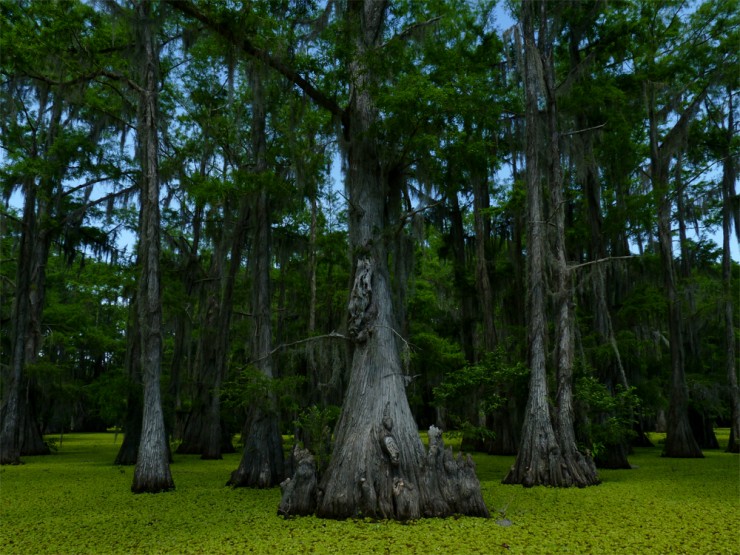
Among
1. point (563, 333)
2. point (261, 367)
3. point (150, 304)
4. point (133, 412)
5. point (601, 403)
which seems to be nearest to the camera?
point (150, 304)

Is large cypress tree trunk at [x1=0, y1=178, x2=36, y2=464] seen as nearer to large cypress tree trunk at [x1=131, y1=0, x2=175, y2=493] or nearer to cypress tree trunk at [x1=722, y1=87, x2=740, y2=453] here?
large cypress tree trunk at [x1=131, y1=0, x2=175, y2=493]

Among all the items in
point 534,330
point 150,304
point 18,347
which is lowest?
point 18,347

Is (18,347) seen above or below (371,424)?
above

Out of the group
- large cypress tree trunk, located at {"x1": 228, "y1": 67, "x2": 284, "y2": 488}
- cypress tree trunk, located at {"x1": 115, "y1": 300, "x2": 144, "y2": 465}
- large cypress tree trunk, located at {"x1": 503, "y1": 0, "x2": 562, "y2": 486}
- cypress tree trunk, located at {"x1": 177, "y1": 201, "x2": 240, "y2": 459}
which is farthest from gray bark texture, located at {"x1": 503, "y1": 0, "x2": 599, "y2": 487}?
cypress tree trunk, located at {"x1": 115, "y1": 300, "x2": 144, "y2": 465}

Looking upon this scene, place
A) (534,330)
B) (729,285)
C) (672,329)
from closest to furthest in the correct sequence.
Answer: (534,330) → (672,329) → (729,285)

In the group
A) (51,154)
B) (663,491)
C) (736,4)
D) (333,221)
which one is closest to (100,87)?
(51,154)

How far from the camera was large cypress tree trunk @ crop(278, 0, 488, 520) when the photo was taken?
6969mm

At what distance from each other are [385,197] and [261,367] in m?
4.03

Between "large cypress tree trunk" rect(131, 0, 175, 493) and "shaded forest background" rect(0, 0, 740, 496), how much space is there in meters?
0.07

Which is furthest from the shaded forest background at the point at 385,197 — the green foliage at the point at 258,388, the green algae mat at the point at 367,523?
the green algae mat at the point at 367,523

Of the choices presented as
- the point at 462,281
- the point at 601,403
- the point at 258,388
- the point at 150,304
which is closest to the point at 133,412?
the point at 150,304

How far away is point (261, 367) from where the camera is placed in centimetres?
1077

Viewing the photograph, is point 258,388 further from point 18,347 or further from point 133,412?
point 18,347

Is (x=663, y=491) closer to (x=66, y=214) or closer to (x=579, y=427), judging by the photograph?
(x=579, y=427)
